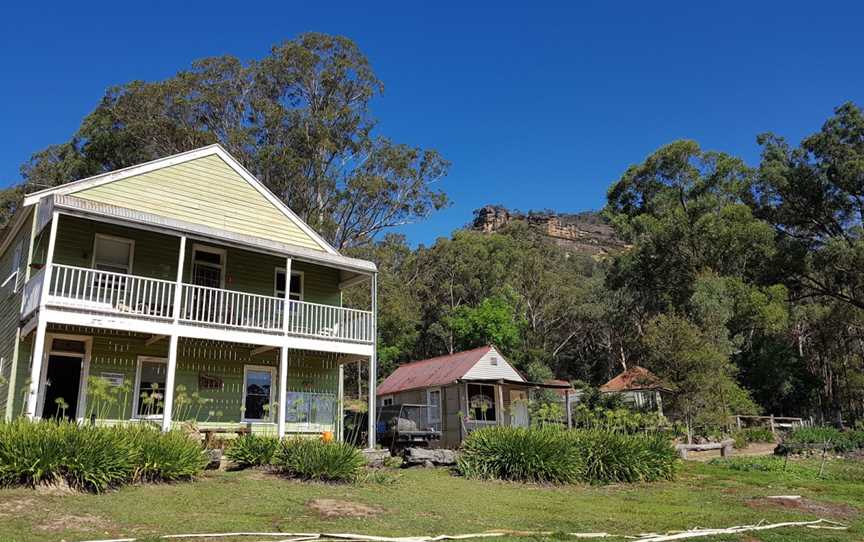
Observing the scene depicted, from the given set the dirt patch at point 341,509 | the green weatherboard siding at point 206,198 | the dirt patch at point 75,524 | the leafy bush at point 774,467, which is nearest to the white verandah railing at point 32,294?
the green weatherboard siding at point 206,198

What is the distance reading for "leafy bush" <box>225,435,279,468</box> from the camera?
42.5 feet

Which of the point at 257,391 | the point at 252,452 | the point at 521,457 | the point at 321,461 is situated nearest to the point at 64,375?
the point at 257,391

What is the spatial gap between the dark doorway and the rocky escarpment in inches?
3284

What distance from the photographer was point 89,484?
9.50 meters

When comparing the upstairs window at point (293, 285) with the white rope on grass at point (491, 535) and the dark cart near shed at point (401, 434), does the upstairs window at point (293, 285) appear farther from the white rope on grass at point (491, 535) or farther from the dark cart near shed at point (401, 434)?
the white rope on grass at point (491, 535)

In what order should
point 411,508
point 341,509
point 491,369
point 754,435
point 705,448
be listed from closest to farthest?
1. point 341,509
2. point 411,508
3. point 705,448
4. point 491,369
5. point 754,435

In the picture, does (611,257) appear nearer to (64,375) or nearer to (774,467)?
(774,467)

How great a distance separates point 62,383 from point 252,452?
18.8 feet

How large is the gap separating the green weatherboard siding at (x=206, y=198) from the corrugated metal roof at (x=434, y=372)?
8800 millimetres

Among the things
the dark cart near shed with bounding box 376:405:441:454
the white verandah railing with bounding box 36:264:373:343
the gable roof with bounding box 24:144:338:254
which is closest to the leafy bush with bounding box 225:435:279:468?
the white verandah railing with bounding box 36:264:373:343

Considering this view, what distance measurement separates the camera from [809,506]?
10.9 m

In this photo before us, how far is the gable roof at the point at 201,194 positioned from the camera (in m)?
16.4

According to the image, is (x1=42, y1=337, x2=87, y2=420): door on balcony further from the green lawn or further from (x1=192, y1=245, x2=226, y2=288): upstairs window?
the green lawn

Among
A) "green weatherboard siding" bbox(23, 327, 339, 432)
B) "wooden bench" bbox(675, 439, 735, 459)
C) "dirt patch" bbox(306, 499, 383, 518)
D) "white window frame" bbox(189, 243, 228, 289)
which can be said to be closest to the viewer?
"dirt patch" bbox(306, 499, 383, 518)
